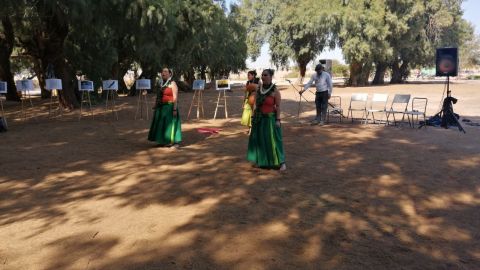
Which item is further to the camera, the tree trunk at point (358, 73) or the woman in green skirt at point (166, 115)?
the tree trunk at point (358, 73)

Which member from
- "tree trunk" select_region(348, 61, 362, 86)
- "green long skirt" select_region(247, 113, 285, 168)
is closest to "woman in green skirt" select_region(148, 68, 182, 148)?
"green long skirt" select_region(247, 113, 285, 168)

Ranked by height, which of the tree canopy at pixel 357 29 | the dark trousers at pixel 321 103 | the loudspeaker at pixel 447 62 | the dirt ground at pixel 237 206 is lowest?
the dirt ground at pixel 237 206

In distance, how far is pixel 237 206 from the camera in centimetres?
531

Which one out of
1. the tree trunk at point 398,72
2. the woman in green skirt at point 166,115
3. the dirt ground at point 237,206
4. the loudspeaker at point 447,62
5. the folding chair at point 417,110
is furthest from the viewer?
the tree trunk at point 398,72

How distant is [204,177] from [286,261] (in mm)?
3135

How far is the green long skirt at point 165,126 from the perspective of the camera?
29.2ft

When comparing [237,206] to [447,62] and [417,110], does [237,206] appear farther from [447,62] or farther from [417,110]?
[417,110]

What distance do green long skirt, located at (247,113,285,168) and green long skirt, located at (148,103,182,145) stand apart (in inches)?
95.3

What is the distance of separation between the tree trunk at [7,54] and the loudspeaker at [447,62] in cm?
1613

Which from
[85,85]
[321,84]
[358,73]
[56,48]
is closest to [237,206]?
[321,84]

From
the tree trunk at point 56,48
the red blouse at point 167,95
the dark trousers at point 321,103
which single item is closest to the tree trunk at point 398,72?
the dark trousers at point 321,103

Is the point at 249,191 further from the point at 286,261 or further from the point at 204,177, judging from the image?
the point at 286,261

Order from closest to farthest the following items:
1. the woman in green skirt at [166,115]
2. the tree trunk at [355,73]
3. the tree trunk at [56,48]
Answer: the woman in green skirt at [166,115]
the tree trunk at [56,48]
the tree trunk at [355,73]

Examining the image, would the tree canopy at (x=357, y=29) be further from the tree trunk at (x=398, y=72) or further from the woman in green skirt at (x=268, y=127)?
the woman in green skirt at (x=268, y=127)
